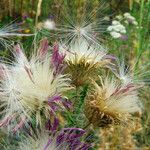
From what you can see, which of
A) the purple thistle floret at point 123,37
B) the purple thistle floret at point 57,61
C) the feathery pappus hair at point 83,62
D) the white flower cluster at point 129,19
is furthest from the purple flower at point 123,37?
the purple thistle floret at point 57,61

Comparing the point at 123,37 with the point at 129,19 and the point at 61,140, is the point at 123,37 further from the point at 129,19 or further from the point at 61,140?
the point at 61,140

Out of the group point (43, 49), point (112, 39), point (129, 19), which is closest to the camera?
point (43, 49)

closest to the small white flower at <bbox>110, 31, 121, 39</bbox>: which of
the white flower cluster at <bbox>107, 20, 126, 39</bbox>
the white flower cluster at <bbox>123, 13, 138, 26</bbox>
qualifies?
the white flower cluster at <bbox>107, 20, 126, 39</bbox>

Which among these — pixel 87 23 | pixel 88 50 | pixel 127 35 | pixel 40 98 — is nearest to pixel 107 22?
pixel 127 35

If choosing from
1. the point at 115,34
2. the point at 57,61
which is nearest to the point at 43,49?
the point at 57,61

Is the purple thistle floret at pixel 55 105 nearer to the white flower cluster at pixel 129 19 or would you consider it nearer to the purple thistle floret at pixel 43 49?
the purple thistle floret at pixel 43 49

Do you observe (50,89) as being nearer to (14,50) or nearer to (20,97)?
(20,97)

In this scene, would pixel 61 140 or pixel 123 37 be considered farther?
pixel 123 37
